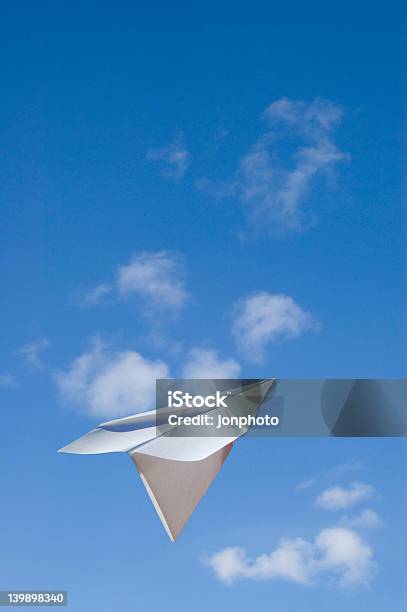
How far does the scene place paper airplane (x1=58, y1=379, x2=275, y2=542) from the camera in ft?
28.4

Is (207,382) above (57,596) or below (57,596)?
above

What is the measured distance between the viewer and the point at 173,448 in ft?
31.5

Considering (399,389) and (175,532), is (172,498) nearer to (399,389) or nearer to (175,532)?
(175,532)

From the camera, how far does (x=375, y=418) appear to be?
8508 mm

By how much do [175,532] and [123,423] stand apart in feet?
5.68

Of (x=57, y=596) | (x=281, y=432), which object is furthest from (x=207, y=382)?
(x=57, y=596)

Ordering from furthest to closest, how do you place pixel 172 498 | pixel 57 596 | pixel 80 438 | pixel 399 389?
pixel 172 498
pixel 80 438
pixel 399 389
pixel 57 596

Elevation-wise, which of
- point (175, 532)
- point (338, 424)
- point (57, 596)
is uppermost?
point (338, 424)

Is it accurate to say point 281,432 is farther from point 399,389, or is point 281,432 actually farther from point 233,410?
point 399,389

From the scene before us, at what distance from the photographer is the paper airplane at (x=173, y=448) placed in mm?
8656

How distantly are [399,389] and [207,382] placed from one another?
231cm

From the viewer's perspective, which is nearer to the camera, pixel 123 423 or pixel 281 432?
pixel 281 432

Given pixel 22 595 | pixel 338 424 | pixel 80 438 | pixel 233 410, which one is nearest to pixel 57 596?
pixel 22 595

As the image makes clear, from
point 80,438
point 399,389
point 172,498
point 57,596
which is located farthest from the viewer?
point 172,498
